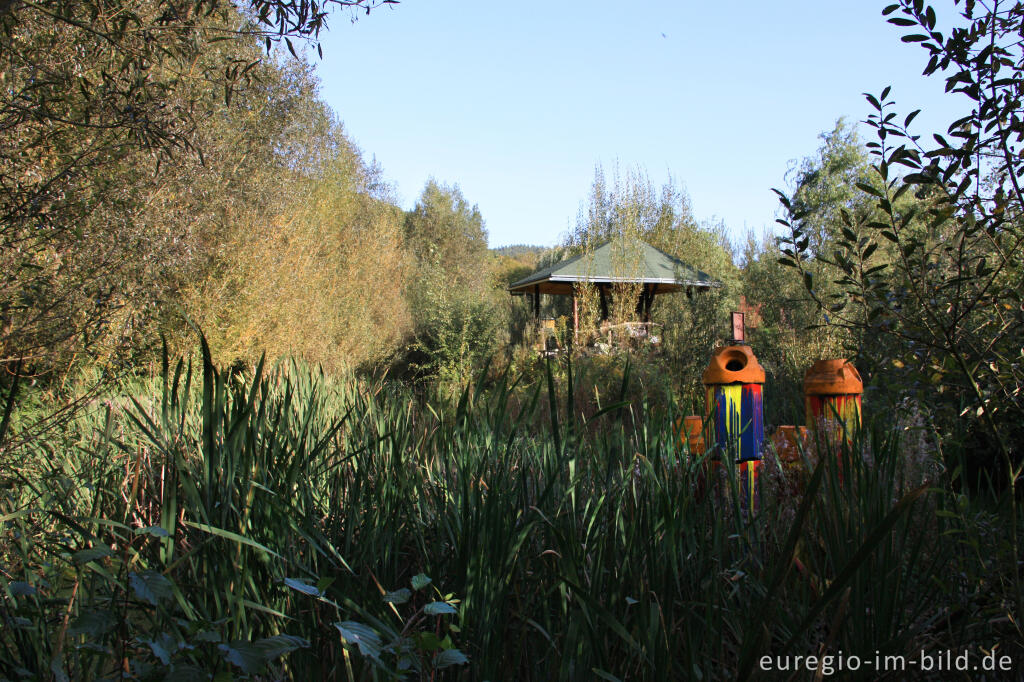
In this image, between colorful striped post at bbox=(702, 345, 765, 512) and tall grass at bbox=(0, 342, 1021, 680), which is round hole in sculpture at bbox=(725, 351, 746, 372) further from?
tall grass at bbox=(0, 342, 1021, 680)

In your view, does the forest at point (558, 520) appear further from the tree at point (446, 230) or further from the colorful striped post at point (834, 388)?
the tree at point (446, 230)

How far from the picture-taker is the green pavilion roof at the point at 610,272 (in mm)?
14672

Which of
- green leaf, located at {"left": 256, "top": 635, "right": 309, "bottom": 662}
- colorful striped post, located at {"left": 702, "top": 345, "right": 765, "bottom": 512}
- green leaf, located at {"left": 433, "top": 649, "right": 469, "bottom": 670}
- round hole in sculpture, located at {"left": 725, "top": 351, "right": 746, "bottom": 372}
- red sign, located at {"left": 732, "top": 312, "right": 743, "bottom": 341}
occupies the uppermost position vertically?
red sign, located at {"left": 732, "top": 312, "right": 743, "bottom": 341}

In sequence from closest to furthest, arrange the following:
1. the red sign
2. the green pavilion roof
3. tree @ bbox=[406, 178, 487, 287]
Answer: the red sign, the green pavilion roof, tree @ bbox=[406, 178, 487, 287]

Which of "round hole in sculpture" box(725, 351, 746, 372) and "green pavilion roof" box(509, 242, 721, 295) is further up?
"green pavilion roof" box(509, 242, 721, 295)

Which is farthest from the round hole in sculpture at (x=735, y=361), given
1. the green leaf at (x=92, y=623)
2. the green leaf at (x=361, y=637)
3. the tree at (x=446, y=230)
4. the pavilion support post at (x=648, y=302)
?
the tree at (x=446, y=230)

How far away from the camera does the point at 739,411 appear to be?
294 centimetres

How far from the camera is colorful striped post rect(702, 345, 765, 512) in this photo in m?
2.73

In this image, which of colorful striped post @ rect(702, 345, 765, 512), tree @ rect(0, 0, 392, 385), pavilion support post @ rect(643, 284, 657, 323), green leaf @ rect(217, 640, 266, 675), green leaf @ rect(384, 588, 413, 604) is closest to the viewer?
green leaf @ rect(217, 640, 266, 675)

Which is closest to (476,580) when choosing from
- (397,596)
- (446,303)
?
(397,596)

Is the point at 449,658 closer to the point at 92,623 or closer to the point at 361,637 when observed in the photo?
the point at 361,637

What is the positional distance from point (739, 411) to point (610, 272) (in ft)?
42.3

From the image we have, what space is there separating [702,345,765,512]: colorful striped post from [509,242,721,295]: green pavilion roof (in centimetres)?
888

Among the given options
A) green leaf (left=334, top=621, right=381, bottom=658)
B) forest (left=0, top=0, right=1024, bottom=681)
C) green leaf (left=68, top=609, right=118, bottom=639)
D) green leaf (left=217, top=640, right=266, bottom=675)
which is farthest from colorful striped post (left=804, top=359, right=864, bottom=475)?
green leaf (left=68, top=609, right=118, bottom=639)
